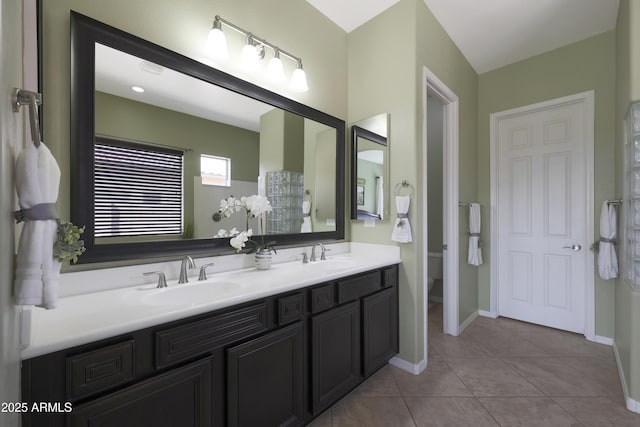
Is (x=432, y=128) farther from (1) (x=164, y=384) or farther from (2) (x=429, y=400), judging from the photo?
(1) (x=164, y=384)

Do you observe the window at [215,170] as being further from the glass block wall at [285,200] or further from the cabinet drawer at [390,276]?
the cabinet drawer at [390,276]

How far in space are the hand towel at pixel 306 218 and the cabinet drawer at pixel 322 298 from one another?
2.17 feet

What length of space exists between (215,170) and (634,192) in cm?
266

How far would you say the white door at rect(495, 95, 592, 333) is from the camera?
2.70 metres

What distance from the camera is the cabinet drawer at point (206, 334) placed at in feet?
3.14

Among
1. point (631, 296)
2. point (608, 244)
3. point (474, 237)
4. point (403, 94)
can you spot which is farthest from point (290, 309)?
point (608, 244)

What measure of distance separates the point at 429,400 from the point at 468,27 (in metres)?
3.11

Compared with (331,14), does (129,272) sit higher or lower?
lower

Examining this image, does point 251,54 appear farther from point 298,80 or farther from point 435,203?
point 435,203

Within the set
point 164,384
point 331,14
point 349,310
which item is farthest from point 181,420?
point 331,14

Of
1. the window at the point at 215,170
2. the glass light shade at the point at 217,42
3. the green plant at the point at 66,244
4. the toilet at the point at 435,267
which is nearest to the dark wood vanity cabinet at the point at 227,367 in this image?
the green plant at the point at 66,244

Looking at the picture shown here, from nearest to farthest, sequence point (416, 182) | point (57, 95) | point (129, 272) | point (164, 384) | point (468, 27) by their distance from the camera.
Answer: point (164, 384), point (57, 95), point (129, 272), point (416, 182), point (468, 27)

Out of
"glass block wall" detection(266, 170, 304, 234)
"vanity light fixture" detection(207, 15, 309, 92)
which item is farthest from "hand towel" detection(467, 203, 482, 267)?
"vanity light fixture" detection(207, 15, 309, 92)

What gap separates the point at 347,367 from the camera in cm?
169
